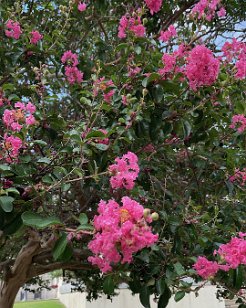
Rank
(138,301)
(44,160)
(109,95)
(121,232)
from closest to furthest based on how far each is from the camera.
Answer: (121,232) → (44,160) → (109,95) → (138,301)

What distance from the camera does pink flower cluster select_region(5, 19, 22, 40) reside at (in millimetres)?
2447

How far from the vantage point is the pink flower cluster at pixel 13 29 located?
2.45 meters

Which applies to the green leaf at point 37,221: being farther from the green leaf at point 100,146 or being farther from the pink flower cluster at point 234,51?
the pink flower cluster at point 234,51

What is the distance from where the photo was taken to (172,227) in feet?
6.84

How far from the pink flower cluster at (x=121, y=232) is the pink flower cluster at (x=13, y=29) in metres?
1.57

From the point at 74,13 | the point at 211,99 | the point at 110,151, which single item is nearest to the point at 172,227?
the point at 110,151

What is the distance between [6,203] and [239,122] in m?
1.29

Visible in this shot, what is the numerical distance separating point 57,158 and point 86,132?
199 millimetres

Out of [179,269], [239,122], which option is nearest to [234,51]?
[239,122]

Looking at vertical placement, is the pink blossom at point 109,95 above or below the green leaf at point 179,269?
above

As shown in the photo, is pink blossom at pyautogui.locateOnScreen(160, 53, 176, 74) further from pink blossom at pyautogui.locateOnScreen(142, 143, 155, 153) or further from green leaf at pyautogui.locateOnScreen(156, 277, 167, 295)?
green leaf at pyautogui.locateOnScreen(156, 277, 167, 295)

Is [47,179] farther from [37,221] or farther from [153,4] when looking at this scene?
[153,4]

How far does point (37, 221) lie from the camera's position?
1.35 meters

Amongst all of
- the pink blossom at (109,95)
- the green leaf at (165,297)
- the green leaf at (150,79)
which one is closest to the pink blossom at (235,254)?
the green leaf at (165,297)
